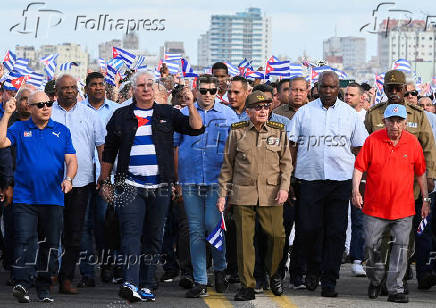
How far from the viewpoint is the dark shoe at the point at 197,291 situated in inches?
450

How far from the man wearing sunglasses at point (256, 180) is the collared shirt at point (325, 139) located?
1.49 feet

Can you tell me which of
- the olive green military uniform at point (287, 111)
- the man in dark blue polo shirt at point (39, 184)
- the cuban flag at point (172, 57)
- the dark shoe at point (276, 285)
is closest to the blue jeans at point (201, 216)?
the dark shoe at point (276, 285)

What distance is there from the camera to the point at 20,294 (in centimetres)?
1091

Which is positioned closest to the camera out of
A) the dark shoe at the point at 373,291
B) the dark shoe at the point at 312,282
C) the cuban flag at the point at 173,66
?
the dark shoe at the point at 373,291

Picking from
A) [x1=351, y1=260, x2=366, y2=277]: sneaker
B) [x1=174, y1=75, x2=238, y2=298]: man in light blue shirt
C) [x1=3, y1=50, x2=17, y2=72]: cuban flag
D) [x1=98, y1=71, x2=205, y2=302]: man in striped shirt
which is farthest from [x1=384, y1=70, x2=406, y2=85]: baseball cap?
[x1=3, y1=50, x2=17, y2=72]: cuban flag

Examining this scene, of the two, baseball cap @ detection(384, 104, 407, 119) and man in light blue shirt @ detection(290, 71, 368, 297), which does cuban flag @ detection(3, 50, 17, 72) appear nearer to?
man in light blue shirt @ detection(290, 71, 368, 297)

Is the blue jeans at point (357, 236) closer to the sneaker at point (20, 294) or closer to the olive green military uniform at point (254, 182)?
the olive green military uniform at point (254, 182)

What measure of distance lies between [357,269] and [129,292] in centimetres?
369

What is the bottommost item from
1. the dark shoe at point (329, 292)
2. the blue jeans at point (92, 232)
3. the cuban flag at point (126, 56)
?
the dark shoe at point (329, 292)

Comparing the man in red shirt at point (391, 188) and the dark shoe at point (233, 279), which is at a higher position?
the man in red shirt at point (391, 188)

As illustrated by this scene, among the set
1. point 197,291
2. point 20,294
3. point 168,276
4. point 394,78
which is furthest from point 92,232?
point 394,78

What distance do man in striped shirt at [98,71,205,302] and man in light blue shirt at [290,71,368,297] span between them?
1.25m

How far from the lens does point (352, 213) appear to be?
48.8ft

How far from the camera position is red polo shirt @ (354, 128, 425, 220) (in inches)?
445
